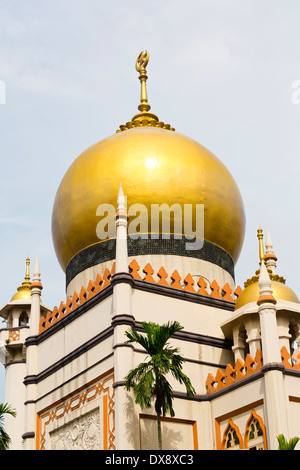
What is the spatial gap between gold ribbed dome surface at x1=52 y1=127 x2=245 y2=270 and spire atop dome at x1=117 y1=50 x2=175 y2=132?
3.09 feet

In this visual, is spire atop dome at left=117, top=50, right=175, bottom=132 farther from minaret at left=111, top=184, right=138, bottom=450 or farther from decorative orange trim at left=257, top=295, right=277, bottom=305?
decorative orange trim at left=257, top=295, right=277, bottom=305

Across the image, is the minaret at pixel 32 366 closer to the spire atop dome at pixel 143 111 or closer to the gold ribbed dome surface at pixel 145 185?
the gold ribbed dome surface at pixel 145 185

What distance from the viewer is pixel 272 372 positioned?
1590 centimetres

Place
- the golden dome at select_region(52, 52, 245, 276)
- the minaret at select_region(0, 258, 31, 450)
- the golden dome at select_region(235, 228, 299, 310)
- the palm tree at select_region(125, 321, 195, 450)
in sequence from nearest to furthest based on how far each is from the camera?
1. the palm tree at select_region(125, 321, 195, 450)
2. the golden dome at select_region(235, 228, 299, 310)
3. the golden dome at select_region(52, 52, 245, 276)
4. the minaret at select_region(0, 258, 31, 450)

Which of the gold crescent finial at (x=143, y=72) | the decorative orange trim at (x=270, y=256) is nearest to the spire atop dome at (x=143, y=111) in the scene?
the gold crescent finial at (x=143, y=72)

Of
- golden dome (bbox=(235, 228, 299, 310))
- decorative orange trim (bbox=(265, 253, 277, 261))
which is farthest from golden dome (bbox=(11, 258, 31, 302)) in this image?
golden dome (bbox=(235, 228, 299, 310))

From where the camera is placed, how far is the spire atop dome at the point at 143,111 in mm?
22297

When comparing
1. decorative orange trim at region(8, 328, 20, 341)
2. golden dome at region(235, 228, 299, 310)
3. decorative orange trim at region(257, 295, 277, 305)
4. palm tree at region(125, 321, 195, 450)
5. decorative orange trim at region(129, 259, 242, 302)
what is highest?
decorative orange trim at region(8, 328, 20, 341)

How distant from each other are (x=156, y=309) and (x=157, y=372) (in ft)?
7.86

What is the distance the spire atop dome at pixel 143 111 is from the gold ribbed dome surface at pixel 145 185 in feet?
3.09

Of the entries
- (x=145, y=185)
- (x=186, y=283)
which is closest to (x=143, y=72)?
(x=145, y=185)

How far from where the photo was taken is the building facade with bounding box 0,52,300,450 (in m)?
16.5

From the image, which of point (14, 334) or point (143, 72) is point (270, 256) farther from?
point (14, 334)

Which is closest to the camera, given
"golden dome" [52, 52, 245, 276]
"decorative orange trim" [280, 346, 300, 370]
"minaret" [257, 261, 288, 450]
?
"minaret" [257, 261, 288, 450]
